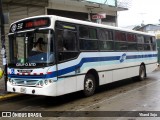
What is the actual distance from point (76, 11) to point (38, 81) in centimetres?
1219

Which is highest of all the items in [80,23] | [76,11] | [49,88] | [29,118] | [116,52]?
[76,11]

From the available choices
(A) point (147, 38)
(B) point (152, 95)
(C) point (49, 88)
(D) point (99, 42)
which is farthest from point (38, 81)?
(A) point (147, 38)

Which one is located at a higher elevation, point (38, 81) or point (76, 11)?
point (76, 11)

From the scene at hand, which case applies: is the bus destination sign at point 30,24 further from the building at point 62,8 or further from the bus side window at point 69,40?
the building at point 62,8

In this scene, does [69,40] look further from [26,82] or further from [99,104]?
[99,104]

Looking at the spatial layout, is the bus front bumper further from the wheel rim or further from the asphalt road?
the wheel rim

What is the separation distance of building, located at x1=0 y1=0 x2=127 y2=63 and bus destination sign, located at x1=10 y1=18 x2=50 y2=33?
232 inches

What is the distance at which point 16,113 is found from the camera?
8.40m

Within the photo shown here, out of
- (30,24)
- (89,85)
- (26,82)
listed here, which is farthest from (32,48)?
(89,85)

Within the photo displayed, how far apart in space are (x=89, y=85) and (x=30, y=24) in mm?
3101

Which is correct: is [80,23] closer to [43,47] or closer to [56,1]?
[43,47]

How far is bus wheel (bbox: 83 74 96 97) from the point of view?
10.5m

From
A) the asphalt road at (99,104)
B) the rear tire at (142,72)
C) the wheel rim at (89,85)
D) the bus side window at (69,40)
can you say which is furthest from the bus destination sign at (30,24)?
the rear tire at (142,72)

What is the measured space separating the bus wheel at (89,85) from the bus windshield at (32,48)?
221cm
